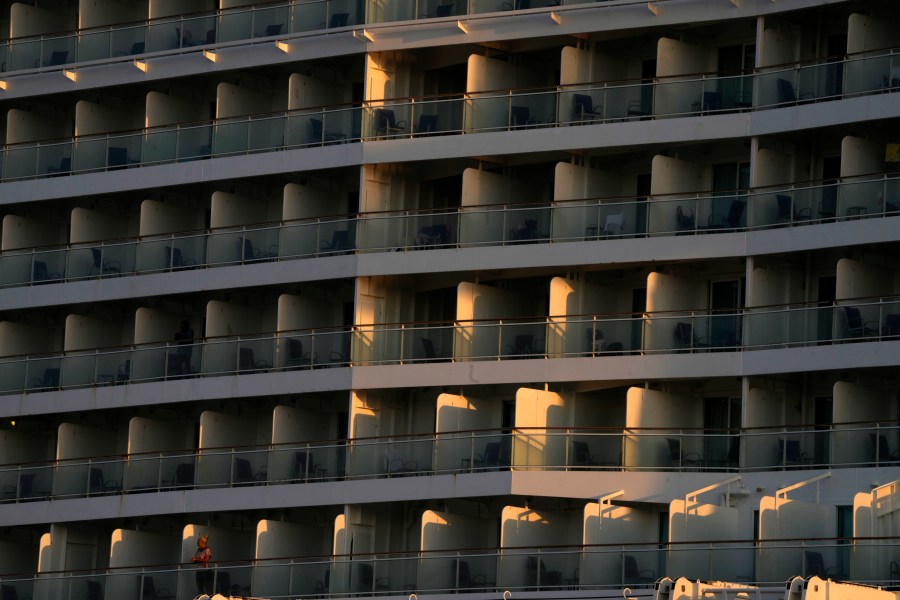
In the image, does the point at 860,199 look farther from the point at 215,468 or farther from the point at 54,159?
the point at 54,159

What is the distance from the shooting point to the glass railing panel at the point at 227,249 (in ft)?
225

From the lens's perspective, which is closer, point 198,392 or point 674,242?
point 674,242

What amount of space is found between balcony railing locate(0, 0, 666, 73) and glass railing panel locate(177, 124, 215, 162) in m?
1.97

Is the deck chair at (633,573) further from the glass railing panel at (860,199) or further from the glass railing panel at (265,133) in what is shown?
the glass railing panel at (265,133)

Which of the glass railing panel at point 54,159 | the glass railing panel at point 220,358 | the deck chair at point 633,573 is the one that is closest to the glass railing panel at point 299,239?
the glass railing panel at point 220,358

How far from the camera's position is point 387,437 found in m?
64.3

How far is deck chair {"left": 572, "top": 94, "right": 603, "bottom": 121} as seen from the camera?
64938 millimetres

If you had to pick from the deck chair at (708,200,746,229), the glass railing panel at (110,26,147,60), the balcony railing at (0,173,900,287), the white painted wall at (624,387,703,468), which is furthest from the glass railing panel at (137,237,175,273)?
the deck chair at (708,200,746,229)

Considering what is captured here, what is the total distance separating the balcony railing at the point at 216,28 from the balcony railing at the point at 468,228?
4597 mm

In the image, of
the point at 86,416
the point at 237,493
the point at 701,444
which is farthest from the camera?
the point at 86,416

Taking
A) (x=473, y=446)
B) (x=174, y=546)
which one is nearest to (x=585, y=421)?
(x=473, y=446)

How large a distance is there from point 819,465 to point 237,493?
14.1 meters

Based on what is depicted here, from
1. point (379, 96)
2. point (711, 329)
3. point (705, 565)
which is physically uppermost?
point (379, 96)

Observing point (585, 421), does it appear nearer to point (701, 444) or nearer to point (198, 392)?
point (701, 444)
